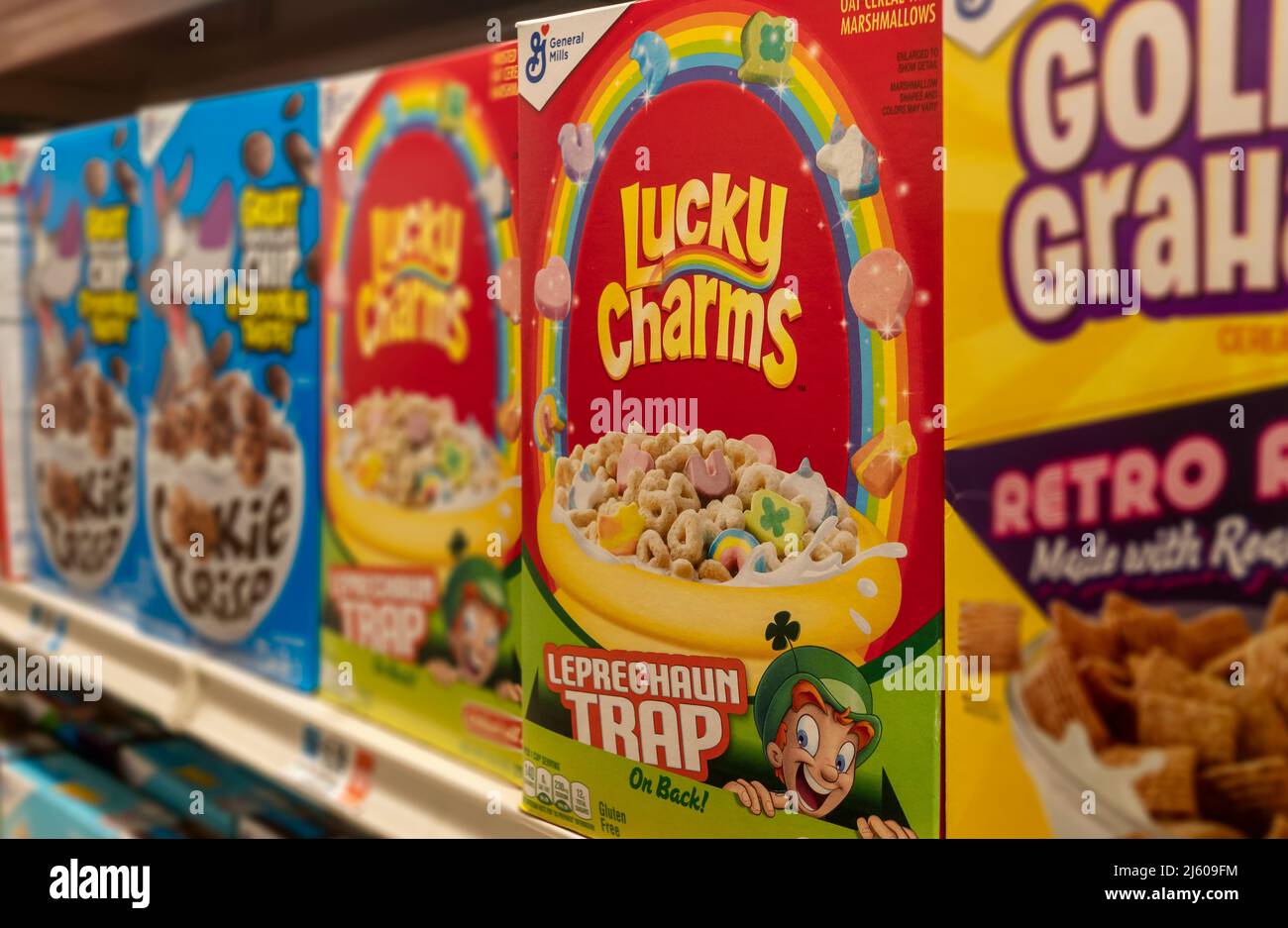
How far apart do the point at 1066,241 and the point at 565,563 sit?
0.51 meters

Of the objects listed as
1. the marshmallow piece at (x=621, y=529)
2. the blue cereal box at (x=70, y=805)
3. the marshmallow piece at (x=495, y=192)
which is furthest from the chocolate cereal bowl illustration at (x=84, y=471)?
A: the marshmallow piece at (x=621, y=529)

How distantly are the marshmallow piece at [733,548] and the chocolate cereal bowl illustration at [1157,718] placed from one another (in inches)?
9.1

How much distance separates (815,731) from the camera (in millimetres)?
864

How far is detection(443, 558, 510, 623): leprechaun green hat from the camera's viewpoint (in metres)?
1.22

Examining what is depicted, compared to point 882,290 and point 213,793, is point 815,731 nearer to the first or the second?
point 882,290

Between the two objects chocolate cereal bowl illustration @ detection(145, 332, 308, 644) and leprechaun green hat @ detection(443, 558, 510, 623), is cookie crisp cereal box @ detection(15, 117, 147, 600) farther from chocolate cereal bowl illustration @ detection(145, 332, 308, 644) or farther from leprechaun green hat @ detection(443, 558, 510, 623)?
leprechaun green hat @ detection(443, 558, 510, 623)

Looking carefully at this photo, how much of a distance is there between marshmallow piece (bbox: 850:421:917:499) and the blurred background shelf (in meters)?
0.67

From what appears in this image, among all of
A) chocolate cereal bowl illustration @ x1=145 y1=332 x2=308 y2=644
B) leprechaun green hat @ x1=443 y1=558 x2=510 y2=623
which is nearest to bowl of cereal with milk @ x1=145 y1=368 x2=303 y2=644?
chocolate cereal bowl illustration @ x1=145 y1=332 x2=308 y2=644

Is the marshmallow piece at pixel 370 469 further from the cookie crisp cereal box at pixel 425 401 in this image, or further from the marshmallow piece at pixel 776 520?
the marshmallow piece at pixel 776 520

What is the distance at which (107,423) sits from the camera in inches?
77.2

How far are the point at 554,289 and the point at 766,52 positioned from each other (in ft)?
0.93

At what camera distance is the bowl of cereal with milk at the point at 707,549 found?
846mm

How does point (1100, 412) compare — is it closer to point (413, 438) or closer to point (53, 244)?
point (413, 438)

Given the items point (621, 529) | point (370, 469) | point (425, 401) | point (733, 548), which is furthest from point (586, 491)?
point (370, 469)
